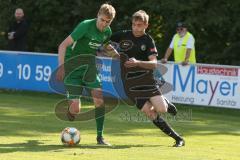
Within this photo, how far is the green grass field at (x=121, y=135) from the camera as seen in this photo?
9.88 m

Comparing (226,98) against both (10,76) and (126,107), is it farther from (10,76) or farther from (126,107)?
(10,76)

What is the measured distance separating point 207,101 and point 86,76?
21.7 feet

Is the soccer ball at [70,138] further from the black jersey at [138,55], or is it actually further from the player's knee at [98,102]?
the black jersey at [138,55]

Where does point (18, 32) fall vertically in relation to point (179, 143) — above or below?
above

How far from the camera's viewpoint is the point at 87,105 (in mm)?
17219

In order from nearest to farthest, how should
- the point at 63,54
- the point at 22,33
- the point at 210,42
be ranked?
the point at 63,54, the point at 22,33, the point at 210,42

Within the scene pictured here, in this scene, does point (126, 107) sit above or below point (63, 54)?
below

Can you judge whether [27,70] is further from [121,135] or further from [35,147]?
[35,147]

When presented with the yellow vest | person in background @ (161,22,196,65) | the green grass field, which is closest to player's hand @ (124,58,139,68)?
the green grass field

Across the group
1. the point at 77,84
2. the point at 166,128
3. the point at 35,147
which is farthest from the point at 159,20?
the point at 35,147

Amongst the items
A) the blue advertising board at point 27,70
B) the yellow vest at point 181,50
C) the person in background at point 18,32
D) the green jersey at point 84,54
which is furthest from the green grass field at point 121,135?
the person in background at point 18,32

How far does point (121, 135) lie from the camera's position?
12312mm

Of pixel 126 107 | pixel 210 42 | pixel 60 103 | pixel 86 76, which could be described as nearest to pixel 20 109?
Result: pixel 60 103

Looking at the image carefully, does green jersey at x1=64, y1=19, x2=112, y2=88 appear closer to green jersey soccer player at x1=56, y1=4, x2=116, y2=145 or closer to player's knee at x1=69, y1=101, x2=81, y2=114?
green jersey soccer player at x1=56, y1=4, x2=116, y2=145
